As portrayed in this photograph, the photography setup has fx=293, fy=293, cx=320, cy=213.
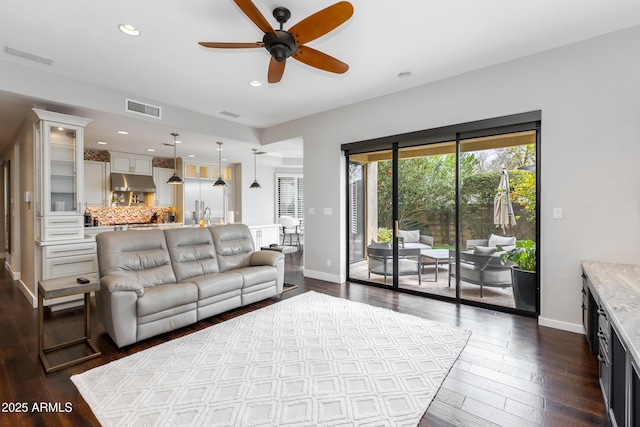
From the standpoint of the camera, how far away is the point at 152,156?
7602 mm

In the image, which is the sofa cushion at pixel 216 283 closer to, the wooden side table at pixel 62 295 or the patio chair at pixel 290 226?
the wooden side table at pixel 62 295

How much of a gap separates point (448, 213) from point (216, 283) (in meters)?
3.19

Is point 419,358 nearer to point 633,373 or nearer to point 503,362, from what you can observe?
point 503,362

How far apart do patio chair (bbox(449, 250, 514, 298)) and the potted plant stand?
111mm

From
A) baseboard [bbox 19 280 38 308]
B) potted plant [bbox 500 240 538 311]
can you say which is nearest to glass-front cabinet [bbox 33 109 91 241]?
baseboard [bbox 19 280 38 308]

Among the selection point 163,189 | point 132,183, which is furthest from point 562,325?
point 163,189

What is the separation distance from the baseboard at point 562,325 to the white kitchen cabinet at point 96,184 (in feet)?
27.6

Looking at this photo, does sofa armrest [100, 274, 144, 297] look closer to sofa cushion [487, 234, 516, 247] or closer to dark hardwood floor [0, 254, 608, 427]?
dark hardwood floor [0, 254, 608, 427]

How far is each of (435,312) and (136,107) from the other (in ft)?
16.7

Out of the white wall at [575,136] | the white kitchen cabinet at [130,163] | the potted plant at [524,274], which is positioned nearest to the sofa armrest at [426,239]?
the potted plant at [524,274]

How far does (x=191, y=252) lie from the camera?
384cm

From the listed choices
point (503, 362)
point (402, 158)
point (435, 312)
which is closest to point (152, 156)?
point (402, 158)

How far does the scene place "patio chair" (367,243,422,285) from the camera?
14.9 feet

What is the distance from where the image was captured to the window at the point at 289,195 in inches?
369
